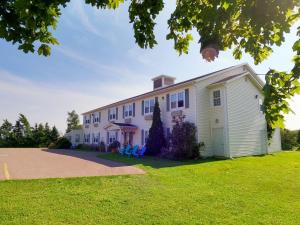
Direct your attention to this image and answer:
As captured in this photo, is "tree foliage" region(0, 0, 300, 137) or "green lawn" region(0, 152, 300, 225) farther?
"green lawn" region(0, 152, 300, 225)

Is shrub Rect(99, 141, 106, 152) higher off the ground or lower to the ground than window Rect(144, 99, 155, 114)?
lower

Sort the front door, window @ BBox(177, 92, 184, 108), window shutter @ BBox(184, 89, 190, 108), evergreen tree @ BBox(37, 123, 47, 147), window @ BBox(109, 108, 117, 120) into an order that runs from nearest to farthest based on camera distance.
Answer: the front door < window shutter @ BBox(184, 89, 190, 108) < window @ BBox(177, 92, 184, 108) < window @ BBox(109, 108, 117, 120) < evergreen tree @ BBox(37, 123, 47, 147)

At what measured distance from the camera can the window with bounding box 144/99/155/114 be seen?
2559 cm

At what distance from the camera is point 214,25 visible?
389 cm

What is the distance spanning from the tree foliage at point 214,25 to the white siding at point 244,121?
52.7 feet

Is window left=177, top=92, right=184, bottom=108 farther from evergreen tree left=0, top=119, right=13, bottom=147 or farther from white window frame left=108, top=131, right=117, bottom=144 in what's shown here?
evergreen tree left=0, top=119, right=13, bottom=147

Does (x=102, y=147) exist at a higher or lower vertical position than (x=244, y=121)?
lower

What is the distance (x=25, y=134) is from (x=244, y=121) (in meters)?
36.6

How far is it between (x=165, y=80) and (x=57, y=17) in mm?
24523

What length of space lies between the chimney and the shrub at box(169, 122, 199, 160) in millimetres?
8945

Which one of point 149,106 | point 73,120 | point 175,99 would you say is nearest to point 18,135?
point 73,120

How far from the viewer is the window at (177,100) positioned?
861 inches

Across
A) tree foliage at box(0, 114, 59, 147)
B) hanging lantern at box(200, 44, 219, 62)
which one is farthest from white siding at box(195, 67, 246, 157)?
tree foliage at box(0, 114, 59, 147)

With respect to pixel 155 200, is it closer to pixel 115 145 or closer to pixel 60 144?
pixel 115 145
